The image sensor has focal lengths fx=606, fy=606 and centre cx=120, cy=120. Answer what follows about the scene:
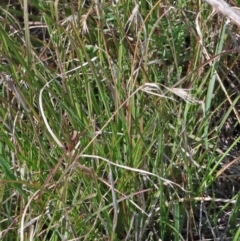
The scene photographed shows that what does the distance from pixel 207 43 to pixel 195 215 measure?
0.43 meters

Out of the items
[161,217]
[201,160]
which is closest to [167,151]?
[201,160]

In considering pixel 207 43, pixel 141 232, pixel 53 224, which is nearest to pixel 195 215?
pixel 141 232

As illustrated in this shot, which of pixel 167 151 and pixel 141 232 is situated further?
pixel 167 151

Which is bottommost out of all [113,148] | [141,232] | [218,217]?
[218,217]

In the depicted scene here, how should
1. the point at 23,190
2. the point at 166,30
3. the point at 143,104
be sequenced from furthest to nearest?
the point at 166,30 < the point at 143,104 < the point at 23,190

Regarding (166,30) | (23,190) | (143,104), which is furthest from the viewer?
(166,30)

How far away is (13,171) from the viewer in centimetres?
119

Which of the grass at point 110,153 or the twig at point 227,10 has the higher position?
the twig at point 227,10

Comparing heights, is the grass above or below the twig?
below

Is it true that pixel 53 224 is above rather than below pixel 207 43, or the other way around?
below

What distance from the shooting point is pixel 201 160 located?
1.28 m

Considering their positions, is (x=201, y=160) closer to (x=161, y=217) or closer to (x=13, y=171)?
(x=161, y=217)

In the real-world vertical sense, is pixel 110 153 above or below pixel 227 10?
below

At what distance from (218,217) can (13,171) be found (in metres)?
0.46
